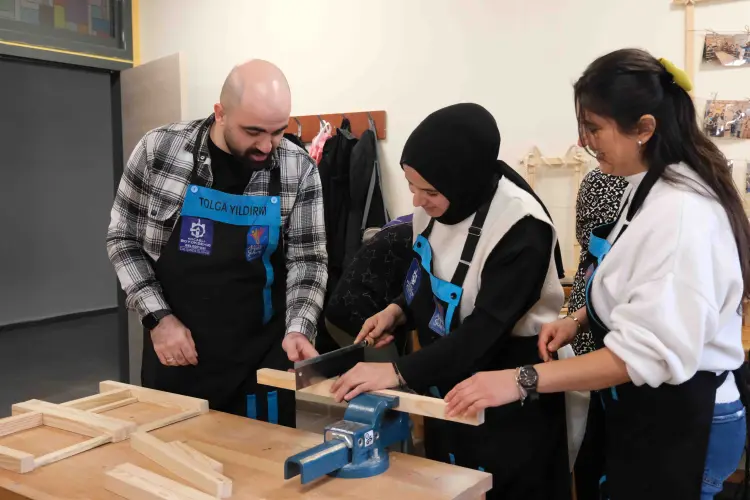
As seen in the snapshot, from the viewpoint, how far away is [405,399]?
1.36m

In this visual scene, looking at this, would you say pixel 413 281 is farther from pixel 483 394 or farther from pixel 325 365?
pixel 483 394

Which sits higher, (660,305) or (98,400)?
(660,305)

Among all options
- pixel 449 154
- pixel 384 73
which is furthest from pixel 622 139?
pixel 384 73

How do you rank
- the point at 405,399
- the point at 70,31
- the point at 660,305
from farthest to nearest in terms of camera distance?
1. the point at 70,31
2. the point at 405,399
3. the point at 660,305

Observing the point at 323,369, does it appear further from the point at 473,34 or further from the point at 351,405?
the point at 473,34

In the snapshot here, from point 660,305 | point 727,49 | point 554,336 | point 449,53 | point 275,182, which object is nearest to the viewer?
point 660,305

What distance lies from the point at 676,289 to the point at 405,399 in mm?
551

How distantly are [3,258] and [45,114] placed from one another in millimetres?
1447

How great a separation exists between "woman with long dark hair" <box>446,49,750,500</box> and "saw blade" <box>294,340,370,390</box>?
331mm

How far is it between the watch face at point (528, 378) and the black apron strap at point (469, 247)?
0.99 feet

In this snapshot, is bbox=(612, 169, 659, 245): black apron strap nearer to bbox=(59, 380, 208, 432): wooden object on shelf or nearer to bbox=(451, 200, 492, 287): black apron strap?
bbox=(451, 200, 492, 287): black apron strap

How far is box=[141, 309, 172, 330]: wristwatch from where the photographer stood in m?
1.86

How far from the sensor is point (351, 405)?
4.47ft

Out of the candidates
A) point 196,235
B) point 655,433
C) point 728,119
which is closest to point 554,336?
point 655,433
